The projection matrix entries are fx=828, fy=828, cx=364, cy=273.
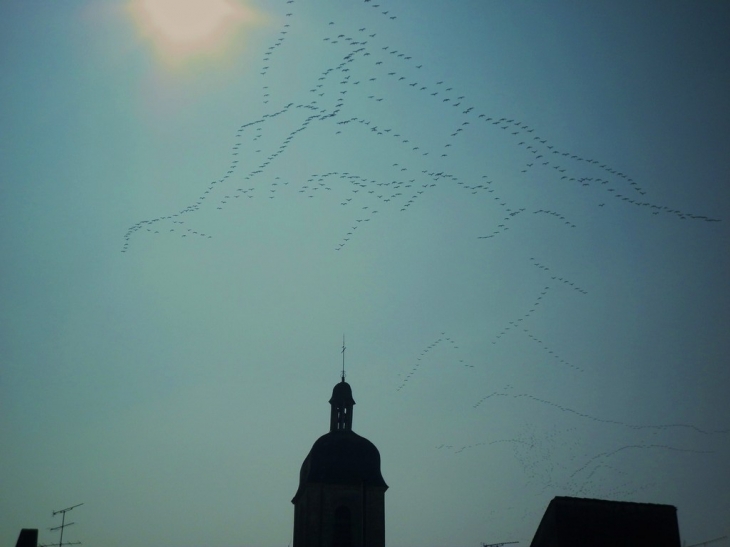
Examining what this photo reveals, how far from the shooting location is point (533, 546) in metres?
37.2

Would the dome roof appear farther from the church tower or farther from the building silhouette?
the building silhouette

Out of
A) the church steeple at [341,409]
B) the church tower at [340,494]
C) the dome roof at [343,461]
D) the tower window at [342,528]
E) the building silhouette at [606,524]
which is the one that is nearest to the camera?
the building silhouette at [606,524]

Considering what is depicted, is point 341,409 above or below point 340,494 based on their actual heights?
above

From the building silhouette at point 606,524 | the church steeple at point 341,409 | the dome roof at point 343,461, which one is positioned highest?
the church steeple at point 341,409

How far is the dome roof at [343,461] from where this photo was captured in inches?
1731

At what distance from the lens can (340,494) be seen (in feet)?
143

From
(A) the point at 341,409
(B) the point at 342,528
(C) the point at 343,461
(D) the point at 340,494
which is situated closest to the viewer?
(B) the point at 342,528

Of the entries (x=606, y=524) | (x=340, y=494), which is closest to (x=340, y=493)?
(x=340, y=494)

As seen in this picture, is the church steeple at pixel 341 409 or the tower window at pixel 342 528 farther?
the church steeple at pixel 341 409

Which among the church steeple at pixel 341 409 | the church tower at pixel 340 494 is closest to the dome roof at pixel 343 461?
the church tower at pixel 340 494

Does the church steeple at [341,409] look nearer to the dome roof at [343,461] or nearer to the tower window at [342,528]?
the dome roof at [343,461]

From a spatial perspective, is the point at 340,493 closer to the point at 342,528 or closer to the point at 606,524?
the point at 342,528

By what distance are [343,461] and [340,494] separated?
69.6 inches

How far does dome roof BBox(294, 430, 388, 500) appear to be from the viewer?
44.0 metres
